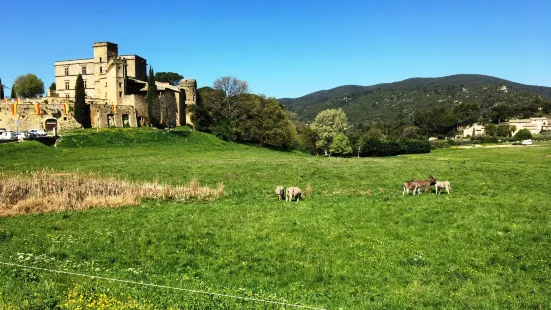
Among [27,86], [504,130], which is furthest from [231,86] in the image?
[504,130]

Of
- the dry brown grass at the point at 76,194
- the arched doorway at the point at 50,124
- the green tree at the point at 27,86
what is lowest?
the dry brown grass at the point at 76,194

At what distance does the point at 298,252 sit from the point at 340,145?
73.5 metres

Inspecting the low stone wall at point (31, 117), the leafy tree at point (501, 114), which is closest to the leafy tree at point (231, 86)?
the low stone wall at point (31, 117)

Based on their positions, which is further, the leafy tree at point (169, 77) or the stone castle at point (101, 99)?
the leafy tree at point (169, 77)

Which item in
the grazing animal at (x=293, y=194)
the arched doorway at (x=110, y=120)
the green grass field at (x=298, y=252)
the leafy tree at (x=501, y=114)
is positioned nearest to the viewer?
the green grass field at (x=298, y=252)

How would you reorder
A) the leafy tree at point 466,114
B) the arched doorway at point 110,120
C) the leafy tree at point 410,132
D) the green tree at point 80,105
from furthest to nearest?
1. the leafy tree at point 466,114
2. the leafy tree at point 410,132
3. the arched doorway at point 110,120
4. the green tree at point 80,105

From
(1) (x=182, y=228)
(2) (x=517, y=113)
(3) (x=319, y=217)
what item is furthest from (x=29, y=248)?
(2) (x=517, y=113)

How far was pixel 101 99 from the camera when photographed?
244 feet

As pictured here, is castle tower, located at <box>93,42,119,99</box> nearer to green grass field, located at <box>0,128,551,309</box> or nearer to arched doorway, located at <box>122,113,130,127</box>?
arched doorway, located at <box>122,113,130,127</box>

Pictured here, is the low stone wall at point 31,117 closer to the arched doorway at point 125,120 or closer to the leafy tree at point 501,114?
the arched doorway at point 125,120

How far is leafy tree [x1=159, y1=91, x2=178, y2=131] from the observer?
72.9 m

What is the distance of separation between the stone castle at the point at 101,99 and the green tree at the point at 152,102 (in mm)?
1557

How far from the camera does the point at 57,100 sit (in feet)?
225

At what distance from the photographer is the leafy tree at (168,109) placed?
239 feet
